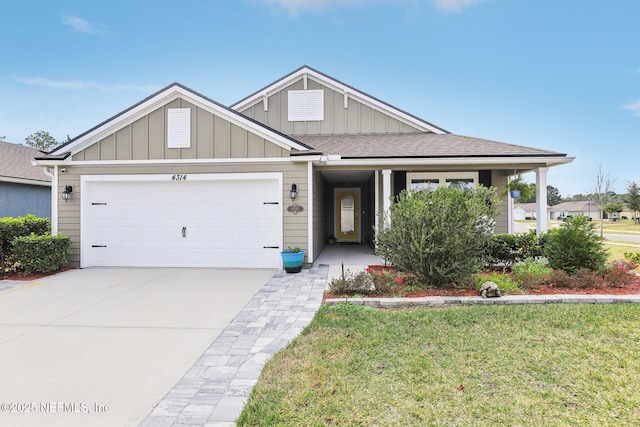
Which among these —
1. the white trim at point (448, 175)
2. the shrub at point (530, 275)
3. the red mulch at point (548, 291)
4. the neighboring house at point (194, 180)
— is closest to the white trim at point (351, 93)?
the white trim at point (448, 175)

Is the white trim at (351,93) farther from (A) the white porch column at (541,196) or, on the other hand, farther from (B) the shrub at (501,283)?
(B) the shrub at (501,283)

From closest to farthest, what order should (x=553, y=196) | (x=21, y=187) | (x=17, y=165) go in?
(x=21, y=187), (x=17, y=165), (x=553, y=196)

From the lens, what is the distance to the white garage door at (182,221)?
7844mm

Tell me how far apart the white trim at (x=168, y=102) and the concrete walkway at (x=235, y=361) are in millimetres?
3740

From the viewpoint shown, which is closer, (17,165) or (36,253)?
(36,253)

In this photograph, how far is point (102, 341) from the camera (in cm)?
362

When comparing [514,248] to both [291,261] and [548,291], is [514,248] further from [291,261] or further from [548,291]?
[291,261]

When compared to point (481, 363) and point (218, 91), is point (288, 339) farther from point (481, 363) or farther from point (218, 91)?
point (218, 91)

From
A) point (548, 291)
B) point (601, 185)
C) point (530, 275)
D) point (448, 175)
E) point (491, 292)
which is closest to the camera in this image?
point (491, 292)

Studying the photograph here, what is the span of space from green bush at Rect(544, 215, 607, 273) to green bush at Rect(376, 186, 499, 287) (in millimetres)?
1578

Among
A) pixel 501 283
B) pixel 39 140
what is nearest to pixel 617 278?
pixel 501 283

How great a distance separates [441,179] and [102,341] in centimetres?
891

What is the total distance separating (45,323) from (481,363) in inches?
207

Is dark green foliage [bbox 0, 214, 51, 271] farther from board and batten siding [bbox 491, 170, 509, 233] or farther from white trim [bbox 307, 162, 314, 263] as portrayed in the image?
board and batten siding [bbox 491, 170, 509, 233]
